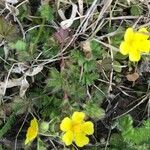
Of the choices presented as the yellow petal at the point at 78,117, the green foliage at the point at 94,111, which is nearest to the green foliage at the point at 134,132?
the green foliage at the point at 94,111

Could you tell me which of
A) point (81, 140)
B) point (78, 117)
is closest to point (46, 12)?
point (78, 117)

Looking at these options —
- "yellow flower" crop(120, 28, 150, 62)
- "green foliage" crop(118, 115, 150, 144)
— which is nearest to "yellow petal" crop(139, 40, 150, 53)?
"yellow flower" crop(120, 28, 150, 62)

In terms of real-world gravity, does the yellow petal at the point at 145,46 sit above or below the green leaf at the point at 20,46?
below

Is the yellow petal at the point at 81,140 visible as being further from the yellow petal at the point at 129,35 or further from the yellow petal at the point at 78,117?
the yellow petal at the point at 129,35

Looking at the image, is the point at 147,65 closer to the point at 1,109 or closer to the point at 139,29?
the point at 139,29

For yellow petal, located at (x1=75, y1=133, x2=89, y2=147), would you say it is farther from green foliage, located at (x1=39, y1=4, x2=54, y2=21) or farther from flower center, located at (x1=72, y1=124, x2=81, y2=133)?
green foliage, located at (x1=39, y1=4, x2=54, y2=21)

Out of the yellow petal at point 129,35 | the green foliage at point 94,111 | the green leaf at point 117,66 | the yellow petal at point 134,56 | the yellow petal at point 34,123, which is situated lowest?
the green foliage at point 94,111

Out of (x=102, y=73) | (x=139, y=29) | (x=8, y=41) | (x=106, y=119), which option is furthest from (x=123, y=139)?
(x=8, y=41)
